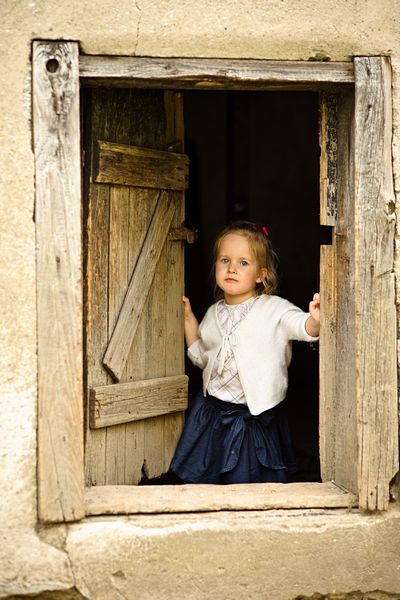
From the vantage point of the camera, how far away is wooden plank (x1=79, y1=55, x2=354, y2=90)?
11.3 ft

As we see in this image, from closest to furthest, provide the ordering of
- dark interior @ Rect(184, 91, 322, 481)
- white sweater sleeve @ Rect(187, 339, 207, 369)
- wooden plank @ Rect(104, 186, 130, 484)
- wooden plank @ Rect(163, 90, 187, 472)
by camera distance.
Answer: wooden plank @ Rect(104, 186, 130, 484), wooden plank @ Rect(163, 90, 187, 472), white sweater sleeve @ Rect(187, 339, 207, 369), dark interior @ Rect(184, 91, 322, 481)

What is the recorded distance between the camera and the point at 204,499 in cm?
362

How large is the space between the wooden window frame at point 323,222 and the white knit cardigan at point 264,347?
0.63 meters

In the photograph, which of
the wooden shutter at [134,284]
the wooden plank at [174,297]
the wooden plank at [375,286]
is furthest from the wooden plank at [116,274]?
the wooden plank at [375,286]

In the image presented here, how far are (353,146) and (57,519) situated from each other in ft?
6.87

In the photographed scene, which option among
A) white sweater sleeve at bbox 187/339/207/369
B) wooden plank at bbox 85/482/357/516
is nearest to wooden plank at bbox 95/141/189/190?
white sweater sleeve at bbox 187/339/207/369

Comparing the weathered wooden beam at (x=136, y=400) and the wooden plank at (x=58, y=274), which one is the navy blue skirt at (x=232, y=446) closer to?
the weathered wooden beam at (x=136, y=400)

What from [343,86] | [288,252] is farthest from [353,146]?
[288,252]

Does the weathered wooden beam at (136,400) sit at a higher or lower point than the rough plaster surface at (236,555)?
higher

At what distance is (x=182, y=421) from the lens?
4684 millimetres

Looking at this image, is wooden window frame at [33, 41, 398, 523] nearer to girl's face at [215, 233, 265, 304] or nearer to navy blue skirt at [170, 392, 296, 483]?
navy blue skirt at [170, 392, 296, 483]

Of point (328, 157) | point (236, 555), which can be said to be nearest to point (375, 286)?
point (328, 157)

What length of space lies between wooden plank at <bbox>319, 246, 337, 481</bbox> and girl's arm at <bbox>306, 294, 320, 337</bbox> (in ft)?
0.37

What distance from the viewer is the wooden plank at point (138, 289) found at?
14.0ft
